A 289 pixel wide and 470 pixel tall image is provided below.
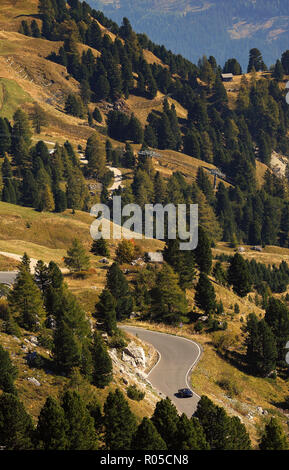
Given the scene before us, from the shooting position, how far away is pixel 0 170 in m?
160

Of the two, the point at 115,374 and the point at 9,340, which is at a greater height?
the point at 9,340

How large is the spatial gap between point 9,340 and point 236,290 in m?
52.2

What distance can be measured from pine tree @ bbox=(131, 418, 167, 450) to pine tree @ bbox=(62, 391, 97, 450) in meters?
3.22

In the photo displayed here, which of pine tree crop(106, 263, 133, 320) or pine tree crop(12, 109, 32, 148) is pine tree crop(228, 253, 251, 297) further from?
pine tree crop(12, 109, 32, 148)

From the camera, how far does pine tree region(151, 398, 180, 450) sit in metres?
41.6

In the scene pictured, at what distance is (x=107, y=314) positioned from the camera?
68375 mm

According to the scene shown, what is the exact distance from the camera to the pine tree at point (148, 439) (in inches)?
1507

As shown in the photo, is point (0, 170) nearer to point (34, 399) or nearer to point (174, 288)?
point (174, 288)

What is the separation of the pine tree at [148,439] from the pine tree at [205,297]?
4474cm

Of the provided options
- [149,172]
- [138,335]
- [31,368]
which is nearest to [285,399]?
[138,335]

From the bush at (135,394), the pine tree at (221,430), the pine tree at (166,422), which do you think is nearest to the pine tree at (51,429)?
the pine tree at (166,422)

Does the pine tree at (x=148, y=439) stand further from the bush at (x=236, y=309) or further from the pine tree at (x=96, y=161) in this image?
the pine tree at (x=96, y=161)

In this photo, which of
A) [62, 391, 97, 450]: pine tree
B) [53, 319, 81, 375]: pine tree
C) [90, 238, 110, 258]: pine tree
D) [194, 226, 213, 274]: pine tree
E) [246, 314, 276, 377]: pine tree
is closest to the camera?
[62, 391, 97, 450]: pine tree

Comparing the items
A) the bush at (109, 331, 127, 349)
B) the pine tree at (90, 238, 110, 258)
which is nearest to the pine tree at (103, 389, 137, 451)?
the bush at (109, 331, 127, 349)
